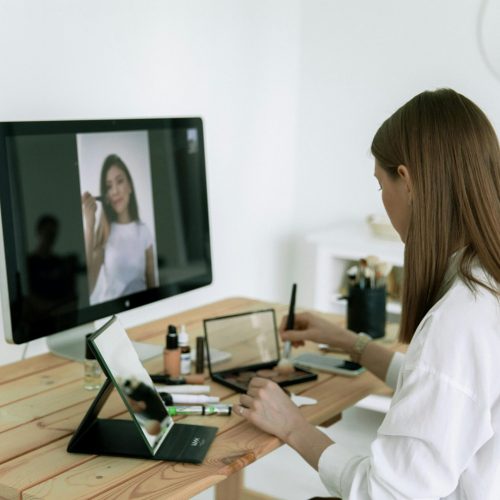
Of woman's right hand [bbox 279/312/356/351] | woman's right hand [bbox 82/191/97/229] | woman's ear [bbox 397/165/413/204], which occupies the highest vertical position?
woman's ear [bbox 397/165/413/204]

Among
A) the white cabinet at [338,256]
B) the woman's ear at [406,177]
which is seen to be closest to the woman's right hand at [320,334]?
the woman's ear at [406,177]

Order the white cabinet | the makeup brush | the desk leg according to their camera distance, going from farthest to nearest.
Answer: the white cabinet
the desk leg
the makeup brush

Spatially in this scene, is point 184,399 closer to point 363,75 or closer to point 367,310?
point 367,310

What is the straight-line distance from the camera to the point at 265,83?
302 cm

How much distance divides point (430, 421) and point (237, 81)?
1952 mm

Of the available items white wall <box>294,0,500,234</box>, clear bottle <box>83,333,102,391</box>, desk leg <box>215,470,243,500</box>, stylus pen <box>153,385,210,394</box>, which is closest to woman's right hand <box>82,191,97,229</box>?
clear bottle <box>83,333,102,391</box>

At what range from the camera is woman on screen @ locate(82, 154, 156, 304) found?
161 cm

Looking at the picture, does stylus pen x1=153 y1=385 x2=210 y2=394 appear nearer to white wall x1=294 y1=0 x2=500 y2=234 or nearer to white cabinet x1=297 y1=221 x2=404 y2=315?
white cabinet x1=297 y1=221 x2=404 y2=315

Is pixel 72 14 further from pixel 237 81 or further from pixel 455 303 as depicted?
pixel 455 303

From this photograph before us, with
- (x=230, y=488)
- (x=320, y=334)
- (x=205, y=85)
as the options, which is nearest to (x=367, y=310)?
(x=320, y=334)

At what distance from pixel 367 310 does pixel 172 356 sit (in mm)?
550

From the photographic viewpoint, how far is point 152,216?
176 centimetres

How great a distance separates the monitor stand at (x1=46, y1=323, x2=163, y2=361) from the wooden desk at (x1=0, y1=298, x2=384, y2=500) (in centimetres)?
2

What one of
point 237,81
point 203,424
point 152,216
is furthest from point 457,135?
point 237,81
